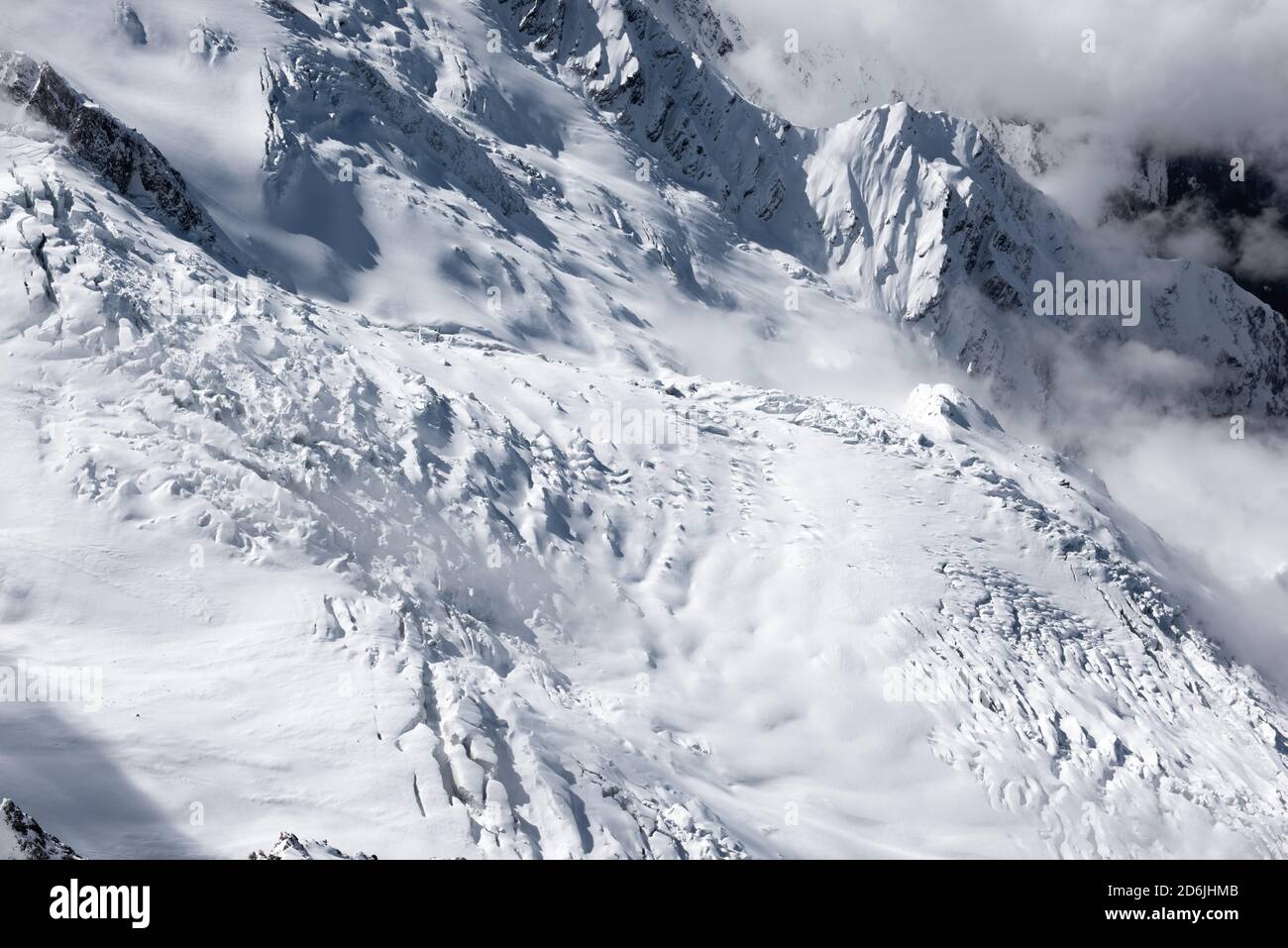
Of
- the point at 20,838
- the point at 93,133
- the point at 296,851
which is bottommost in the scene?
the point at 296,851

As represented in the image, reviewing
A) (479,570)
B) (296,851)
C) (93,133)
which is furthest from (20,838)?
(93,133)

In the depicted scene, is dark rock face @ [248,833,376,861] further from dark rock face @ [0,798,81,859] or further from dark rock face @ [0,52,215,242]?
dark rock face @ [0,52,215,242]

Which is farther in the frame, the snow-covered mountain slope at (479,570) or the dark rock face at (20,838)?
the snow-covered mountain slope at (479,570)
